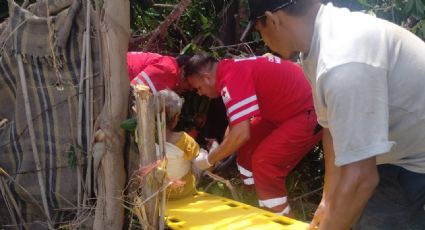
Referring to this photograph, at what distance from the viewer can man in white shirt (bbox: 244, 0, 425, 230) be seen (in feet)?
4.77

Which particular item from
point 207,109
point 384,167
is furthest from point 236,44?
point 384,167

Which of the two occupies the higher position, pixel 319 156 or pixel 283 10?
pixel 283 10

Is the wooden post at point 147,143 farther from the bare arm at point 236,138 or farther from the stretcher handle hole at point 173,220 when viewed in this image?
the bare arm at point 236,138

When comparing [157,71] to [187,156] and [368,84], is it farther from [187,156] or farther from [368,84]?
[368,84]

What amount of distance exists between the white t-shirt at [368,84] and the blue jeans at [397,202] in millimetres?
96

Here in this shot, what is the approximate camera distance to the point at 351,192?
1.51 meters

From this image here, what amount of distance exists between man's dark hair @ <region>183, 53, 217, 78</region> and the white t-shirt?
169 centimetres

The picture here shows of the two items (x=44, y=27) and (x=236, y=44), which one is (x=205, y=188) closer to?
(x=236, y=44)

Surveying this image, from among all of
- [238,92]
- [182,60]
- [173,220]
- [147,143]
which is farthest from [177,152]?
[182,60]

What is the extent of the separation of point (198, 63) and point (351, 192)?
2069mm

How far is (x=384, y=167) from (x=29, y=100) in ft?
5.58

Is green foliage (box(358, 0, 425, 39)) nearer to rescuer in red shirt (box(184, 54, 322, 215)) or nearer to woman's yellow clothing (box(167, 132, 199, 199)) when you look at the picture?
rescuer in red shirt (box(184, 54, 322, 215))

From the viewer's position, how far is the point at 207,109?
4516 mm

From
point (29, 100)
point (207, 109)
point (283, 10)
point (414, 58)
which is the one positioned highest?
point (283, 10)
